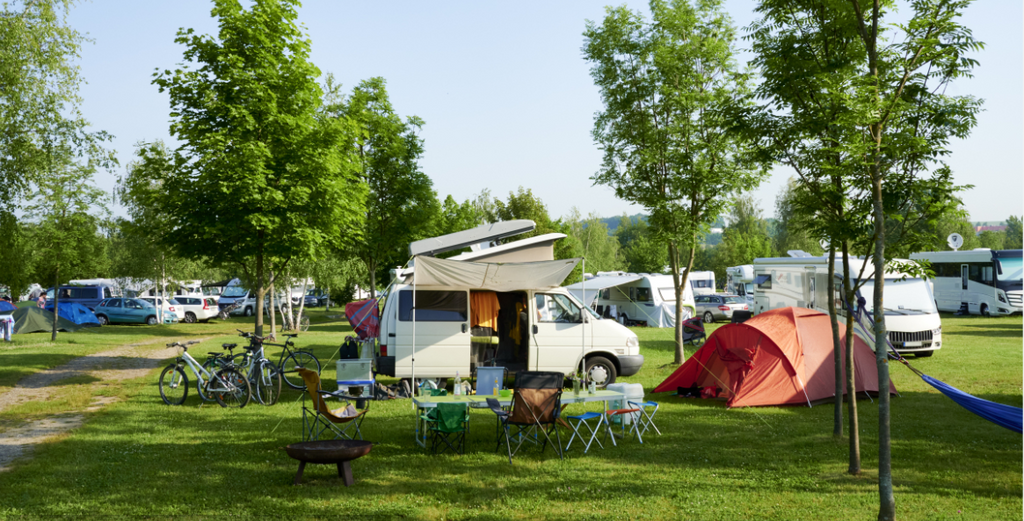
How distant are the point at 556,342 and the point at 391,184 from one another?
1288 centimetres

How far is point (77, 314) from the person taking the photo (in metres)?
26.8

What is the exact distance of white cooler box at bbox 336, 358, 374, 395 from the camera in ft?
30.3

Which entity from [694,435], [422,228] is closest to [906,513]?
[694,435]

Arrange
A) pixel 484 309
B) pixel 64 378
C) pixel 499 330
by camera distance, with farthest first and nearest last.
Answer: pixel 64 378 → pixel 499 330 → pixel 484 309

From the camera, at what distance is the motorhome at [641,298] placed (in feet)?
84.0

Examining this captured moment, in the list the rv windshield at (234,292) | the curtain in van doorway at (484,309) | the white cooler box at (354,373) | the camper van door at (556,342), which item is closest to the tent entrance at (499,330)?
the curtain in van doorway at (484,309)

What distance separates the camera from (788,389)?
9.76 metres

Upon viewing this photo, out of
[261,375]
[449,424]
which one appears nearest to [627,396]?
[449,424]

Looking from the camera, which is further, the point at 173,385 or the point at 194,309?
the point at 194,309

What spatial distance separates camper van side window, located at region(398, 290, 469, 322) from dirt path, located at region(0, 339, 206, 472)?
14.3 ft

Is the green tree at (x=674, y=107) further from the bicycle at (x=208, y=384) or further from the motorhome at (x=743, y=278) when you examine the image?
the motorhome at (x=743, y=278)

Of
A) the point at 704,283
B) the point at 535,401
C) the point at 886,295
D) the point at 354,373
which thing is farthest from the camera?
the point at 704,283

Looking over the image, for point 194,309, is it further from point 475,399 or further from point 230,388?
point 475,399

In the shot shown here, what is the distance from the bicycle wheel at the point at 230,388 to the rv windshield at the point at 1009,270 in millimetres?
26772
